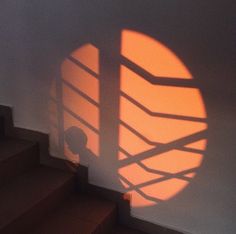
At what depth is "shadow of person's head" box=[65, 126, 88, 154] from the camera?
1.93 meters

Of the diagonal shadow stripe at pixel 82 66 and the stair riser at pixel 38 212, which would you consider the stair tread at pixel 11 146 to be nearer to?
the stair riser at pixel 38 212

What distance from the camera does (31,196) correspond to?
1.71 m

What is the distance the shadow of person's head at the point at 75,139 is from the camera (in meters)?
1.93

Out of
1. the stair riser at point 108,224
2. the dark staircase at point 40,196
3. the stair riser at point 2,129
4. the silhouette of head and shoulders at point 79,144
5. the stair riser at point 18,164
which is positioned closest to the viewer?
the dark staircase at point 40,196

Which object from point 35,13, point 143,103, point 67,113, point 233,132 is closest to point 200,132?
point 233,132

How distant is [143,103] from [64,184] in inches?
31.8

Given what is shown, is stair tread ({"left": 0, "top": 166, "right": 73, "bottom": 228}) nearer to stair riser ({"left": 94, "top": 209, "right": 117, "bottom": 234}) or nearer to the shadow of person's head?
the shadow of person's head

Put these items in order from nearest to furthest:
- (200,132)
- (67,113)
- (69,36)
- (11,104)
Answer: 1. (200,132)
2. (69,36)
3. (67,113)
4. (11,104)

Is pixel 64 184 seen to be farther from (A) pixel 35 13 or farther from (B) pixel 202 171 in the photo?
(A) pixel 35 13

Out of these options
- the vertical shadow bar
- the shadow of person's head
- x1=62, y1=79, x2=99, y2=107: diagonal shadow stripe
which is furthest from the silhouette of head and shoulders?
x1=62, y1=79, x2=99, y2=107: diagonal shadow stripe

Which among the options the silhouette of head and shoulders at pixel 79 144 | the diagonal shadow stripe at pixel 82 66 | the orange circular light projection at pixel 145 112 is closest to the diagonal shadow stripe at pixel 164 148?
the orange circular light projection at pixel 145 112

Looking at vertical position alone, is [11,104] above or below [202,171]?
above

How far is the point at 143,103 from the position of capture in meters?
1.66

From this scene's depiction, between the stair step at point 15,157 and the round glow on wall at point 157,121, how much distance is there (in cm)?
72
